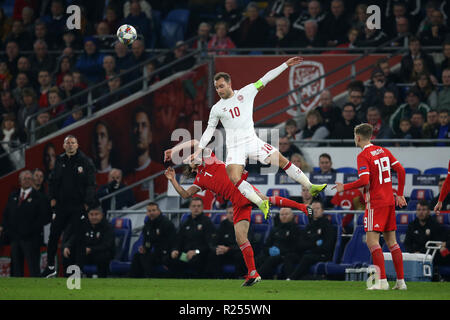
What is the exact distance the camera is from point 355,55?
20.4 meters

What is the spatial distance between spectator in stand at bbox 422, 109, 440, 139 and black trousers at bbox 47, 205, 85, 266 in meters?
6.77

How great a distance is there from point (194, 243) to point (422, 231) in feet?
13.5

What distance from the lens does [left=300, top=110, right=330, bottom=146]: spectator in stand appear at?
61.9 feet

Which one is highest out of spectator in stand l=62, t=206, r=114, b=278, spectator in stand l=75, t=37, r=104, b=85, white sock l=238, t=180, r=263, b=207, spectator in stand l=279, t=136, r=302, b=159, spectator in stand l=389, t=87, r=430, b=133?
spectator in stand l=75, t=37, r=104, b=85

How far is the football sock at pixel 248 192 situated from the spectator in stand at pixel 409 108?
6599mm

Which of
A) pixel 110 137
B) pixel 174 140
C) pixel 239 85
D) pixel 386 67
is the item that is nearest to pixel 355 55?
pixel 386 67

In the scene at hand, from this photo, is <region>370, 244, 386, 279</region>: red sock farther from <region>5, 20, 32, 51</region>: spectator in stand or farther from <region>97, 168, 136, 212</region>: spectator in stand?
<region>5, 20, 32, 51</region>: spectator in stand

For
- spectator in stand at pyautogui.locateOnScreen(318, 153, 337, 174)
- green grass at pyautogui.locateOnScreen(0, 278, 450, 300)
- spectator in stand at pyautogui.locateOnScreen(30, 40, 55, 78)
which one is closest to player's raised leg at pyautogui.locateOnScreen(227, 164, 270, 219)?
green grass at pyautogui.locateOnScreen(0, 278, 450, 300)

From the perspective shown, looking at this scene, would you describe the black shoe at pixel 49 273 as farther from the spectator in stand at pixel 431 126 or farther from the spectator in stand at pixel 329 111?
the spectator in stand at pixel 431 126

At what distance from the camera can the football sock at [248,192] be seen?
12.5 m

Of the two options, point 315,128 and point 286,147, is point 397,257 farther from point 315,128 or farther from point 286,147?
point 315,128

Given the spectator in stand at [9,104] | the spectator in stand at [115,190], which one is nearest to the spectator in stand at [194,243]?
the spectator in stand at [115,190]

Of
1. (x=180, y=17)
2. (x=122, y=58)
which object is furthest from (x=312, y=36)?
(x=122, y=58)
